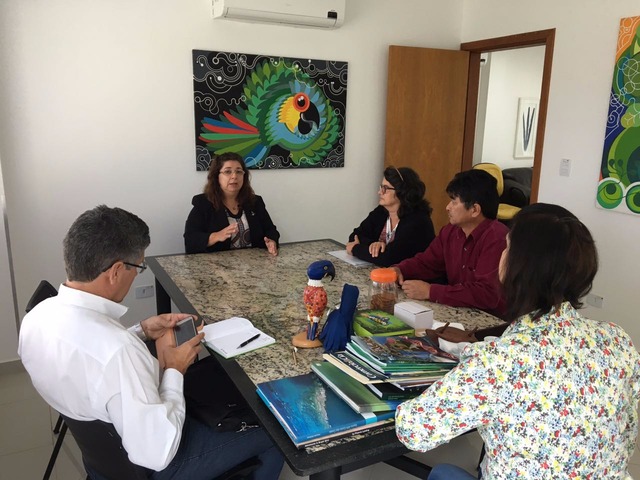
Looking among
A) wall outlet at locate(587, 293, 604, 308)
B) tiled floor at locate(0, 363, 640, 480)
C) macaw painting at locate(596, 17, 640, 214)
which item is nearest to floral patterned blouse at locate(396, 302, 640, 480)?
tiled floor at locate(0, 363, 640, 480)

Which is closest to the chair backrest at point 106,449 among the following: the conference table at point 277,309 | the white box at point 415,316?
the conference table at point 277,309

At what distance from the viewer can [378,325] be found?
1667 mm

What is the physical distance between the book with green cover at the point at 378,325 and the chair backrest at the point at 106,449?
0.73m

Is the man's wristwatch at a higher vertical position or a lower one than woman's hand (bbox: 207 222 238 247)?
lower

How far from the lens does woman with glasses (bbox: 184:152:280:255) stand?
2.97m

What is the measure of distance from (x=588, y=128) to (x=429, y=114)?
49.8 inches

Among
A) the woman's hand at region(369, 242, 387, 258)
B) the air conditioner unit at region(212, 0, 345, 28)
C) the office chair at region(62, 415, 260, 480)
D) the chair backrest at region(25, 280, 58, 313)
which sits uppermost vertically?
the air conditioner unit at region(212, 0, 345, 28)

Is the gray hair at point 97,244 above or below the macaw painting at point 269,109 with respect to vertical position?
below

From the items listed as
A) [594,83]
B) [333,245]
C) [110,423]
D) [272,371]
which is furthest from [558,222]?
[594,83]

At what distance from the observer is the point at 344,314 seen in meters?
1.57

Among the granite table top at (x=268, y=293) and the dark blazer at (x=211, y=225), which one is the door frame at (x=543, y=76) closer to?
the granite table top at (x=268, y=293)

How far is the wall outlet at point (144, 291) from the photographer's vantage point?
3.50 metres

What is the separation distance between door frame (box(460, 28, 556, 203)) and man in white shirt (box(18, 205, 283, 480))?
304 centimetres

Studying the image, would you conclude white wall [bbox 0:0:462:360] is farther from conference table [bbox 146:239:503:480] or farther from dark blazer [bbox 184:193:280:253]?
conference table [bbox 146:239:503:480]
